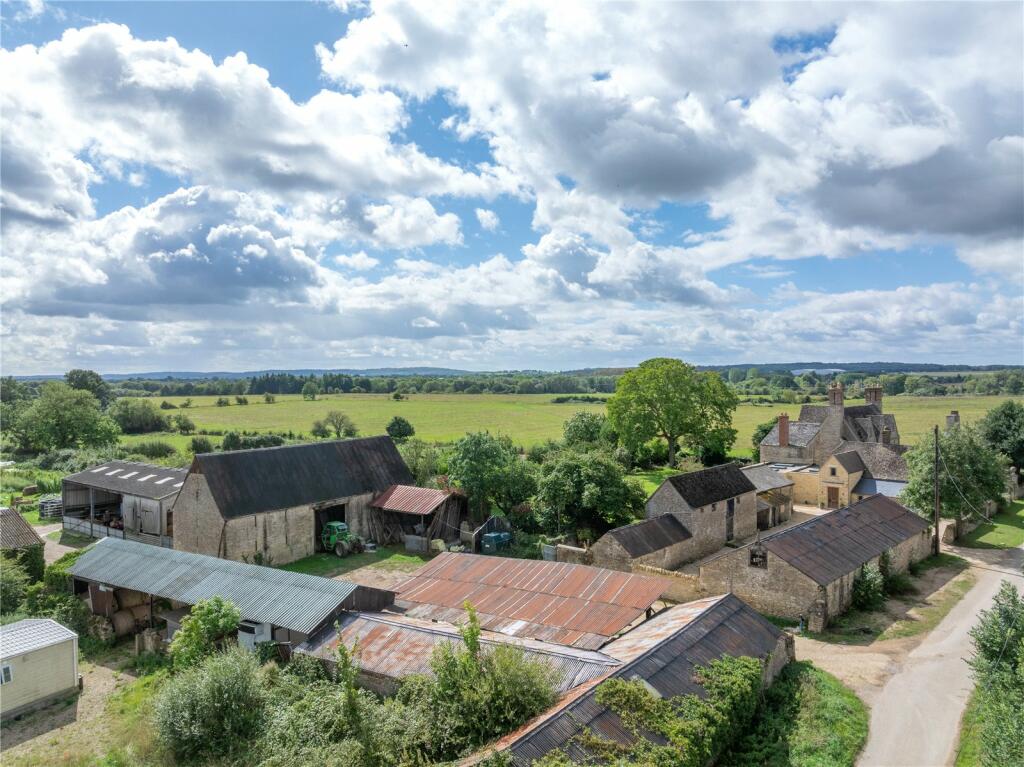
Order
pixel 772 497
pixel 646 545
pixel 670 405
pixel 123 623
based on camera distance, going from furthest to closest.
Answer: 1. pixel 670 405
2. pixel 772 497
3. pixel 646 545
4. pixel 123 623

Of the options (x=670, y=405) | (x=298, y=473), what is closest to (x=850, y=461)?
(x=670, y=405)

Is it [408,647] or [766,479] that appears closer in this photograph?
[408,647]

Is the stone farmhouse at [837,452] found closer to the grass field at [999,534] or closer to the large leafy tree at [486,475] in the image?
the grass field at [999,534]

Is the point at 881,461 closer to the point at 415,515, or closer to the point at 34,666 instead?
the point at 415,515

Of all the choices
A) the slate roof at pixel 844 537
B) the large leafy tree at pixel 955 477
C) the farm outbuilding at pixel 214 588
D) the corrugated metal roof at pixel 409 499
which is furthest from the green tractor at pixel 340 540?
the large leafy tree at pixel 955 477

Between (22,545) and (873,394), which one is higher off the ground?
(873,394)

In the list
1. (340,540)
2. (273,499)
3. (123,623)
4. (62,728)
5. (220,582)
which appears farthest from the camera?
(340,540)

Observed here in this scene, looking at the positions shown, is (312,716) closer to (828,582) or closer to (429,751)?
(429,751)

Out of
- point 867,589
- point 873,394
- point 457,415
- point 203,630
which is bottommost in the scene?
point 867,589
